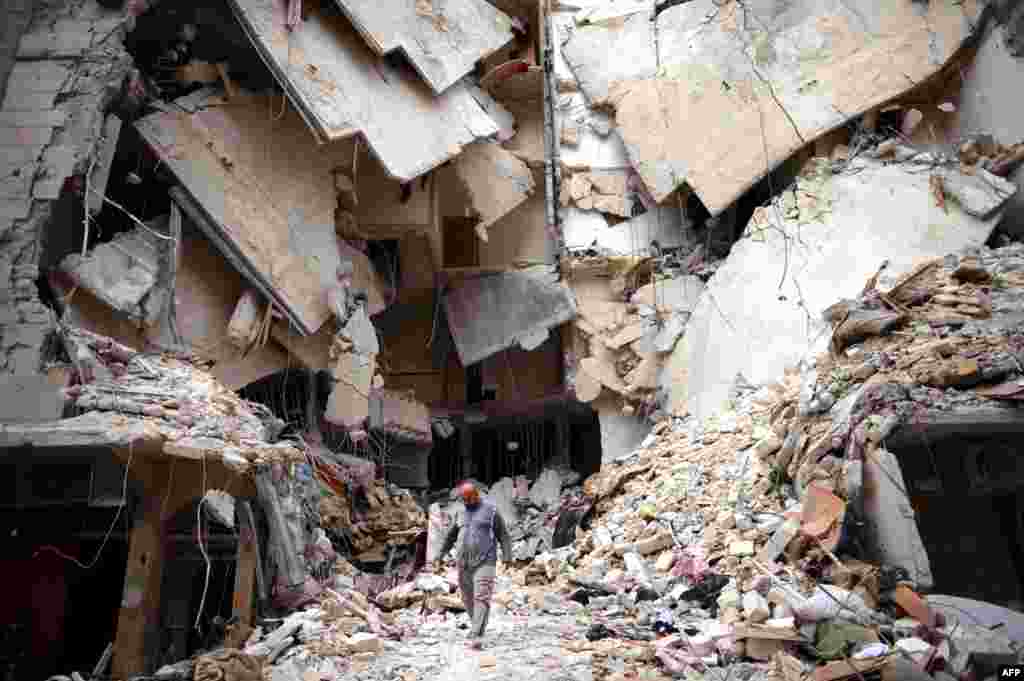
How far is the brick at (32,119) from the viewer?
8258mm

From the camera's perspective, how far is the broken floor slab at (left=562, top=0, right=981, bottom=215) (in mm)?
11789

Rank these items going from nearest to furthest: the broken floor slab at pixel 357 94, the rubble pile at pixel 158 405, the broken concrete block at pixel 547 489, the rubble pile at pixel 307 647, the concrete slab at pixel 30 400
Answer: the rubble pile at pixel 307 647 → the rubble pile at pixel 158 405 → the concrete slab at pixel 30 400 → the broken floor slab at pixel 357 94 → the broken concrete block at pixel 547 489

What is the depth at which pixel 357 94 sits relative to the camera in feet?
35.0

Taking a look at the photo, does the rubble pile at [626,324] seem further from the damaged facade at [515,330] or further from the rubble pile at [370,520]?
the rubble pile at [370,520]

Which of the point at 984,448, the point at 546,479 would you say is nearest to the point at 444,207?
the point at 546,479

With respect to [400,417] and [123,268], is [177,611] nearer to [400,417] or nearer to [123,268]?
[123,268]

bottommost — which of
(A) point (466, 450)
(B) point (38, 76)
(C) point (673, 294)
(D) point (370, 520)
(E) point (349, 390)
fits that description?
(D) point (370, 520)

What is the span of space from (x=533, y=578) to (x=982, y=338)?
17.7ft

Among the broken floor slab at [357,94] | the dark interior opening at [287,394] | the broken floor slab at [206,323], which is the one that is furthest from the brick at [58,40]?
the dark interior opening at [287,394]

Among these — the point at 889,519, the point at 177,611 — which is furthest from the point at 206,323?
the point at 889,519

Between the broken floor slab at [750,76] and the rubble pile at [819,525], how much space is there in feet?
12.8

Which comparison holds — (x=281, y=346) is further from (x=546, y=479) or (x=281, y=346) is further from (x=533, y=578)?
(x=546, y=479)

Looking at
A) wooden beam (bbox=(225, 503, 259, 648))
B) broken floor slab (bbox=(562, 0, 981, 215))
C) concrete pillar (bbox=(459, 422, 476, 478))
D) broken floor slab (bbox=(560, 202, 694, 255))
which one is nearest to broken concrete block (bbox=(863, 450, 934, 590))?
wooden beam (bbox=(225, 503, 259, 648))

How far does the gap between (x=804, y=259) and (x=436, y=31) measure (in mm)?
6830
